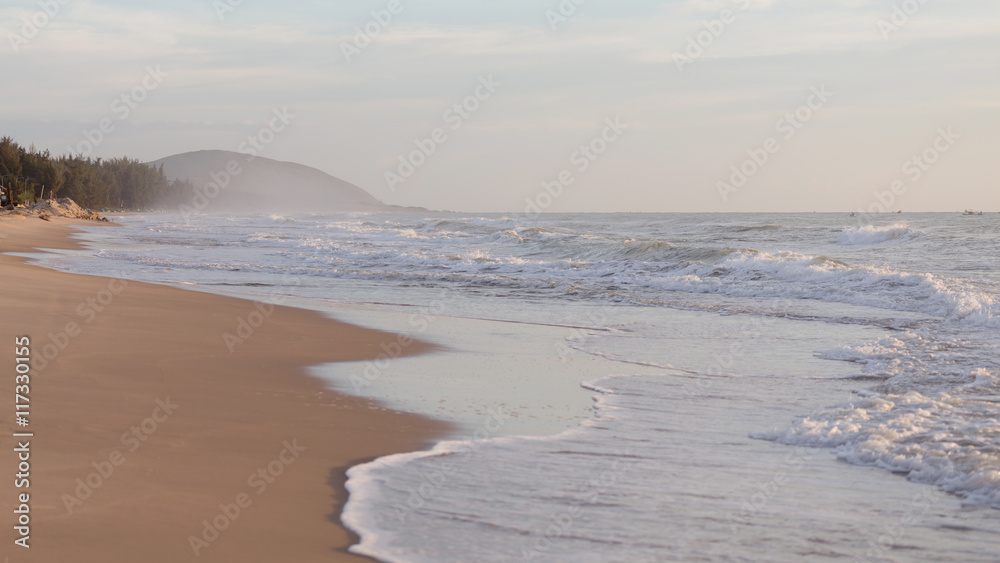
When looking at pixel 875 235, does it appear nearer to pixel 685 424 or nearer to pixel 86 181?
pixel 685 424

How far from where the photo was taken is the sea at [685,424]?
11.7 ft

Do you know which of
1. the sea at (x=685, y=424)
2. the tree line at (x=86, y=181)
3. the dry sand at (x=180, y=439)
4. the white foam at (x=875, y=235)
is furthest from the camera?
the tree line at (x=86, y=181)

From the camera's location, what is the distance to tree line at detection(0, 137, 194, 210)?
64375 millimetres

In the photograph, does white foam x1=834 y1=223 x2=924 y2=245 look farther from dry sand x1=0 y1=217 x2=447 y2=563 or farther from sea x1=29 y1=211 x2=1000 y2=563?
dry sand x1=0 y1=217 x2=447 y2=563

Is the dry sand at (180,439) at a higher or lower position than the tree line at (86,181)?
lower

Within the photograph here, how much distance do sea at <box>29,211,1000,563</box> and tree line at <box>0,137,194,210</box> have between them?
199ft

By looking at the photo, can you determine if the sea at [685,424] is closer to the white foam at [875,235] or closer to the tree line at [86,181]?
the white foam at [875,235]

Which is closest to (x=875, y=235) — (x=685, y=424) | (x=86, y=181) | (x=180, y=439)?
(x=685, y=424)

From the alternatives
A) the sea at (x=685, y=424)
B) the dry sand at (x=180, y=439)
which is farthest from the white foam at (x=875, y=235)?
the dry sand at (x=180, y=439)

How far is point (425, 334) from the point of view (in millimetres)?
9867

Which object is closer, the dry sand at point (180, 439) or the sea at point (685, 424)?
the dry sand at point (180, 439)

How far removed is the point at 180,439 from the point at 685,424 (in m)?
3.42

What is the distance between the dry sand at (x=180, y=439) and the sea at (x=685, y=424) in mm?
305

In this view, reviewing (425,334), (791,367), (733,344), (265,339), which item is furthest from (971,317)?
(265,339)
